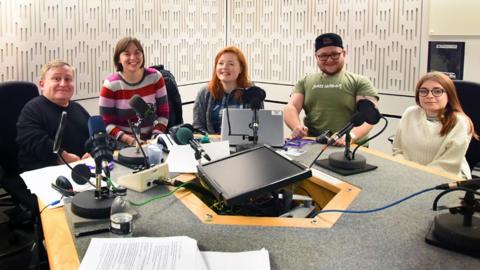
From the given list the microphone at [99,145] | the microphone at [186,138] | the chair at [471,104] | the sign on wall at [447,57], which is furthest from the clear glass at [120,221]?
the sign on wall at [447,57]

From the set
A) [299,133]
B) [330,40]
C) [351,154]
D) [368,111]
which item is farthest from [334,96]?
[368,111]

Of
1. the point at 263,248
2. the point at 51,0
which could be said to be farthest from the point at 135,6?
the point at 263,248

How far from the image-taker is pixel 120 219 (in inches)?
60.6

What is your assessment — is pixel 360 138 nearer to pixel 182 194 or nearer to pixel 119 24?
pixel 182 194

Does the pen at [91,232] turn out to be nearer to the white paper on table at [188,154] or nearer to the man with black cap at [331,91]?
the white paper on table at [188,154]

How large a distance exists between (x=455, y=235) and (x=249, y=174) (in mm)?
738

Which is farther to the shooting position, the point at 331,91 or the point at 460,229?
the point at 331,91

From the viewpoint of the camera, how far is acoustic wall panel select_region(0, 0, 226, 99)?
3305 millimetres

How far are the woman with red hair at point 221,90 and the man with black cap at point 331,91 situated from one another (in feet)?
1.32

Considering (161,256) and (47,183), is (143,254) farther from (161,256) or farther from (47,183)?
(47,183)

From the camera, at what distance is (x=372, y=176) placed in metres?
2.14

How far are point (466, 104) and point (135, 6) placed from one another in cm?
271

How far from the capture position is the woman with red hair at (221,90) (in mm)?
3246

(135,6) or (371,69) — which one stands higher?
(135,6)
